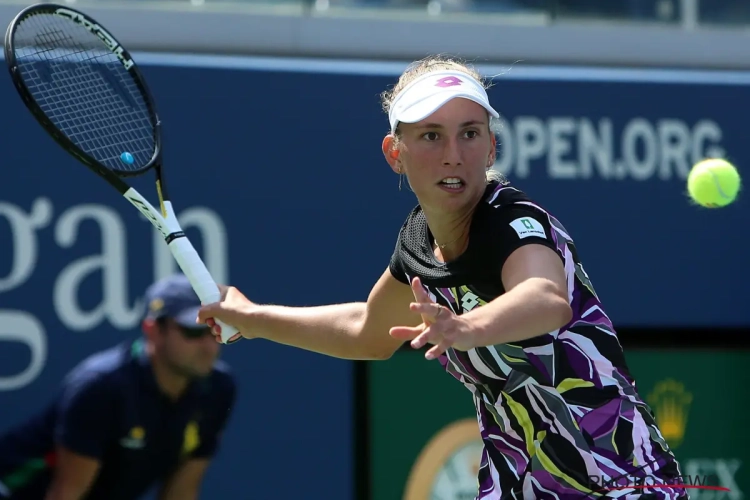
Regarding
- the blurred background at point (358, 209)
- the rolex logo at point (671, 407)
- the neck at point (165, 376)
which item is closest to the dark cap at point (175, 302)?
the neck at point (165, 376)

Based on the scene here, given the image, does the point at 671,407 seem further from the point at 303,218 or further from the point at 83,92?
the point at 83,92

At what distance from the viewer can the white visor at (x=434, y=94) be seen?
7.81 feet

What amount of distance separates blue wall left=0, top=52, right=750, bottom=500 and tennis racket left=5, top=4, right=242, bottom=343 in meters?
0.70

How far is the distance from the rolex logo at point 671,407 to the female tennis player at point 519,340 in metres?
3.12

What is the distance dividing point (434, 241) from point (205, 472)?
2691 millimetres

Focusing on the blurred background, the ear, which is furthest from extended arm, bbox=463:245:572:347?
the blurred background

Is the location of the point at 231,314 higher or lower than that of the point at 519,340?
higher

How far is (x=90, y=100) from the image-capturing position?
158 inches

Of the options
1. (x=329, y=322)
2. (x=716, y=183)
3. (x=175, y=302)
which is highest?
(x=716, y=183)

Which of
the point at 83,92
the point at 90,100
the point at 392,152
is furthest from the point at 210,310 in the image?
the point at 83,92

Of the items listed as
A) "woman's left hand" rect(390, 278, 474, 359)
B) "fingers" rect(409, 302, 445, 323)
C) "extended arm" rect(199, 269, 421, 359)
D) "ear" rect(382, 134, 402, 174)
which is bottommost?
"woman's left hand" rect(390, 278, 474, 359)

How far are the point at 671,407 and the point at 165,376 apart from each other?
7.16 feet

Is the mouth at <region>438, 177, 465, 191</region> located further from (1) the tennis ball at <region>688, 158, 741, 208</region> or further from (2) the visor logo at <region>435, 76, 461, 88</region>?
(1) the tennis ball at <region>688, 158, 741, 208</region>

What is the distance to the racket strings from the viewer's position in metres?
3.78
